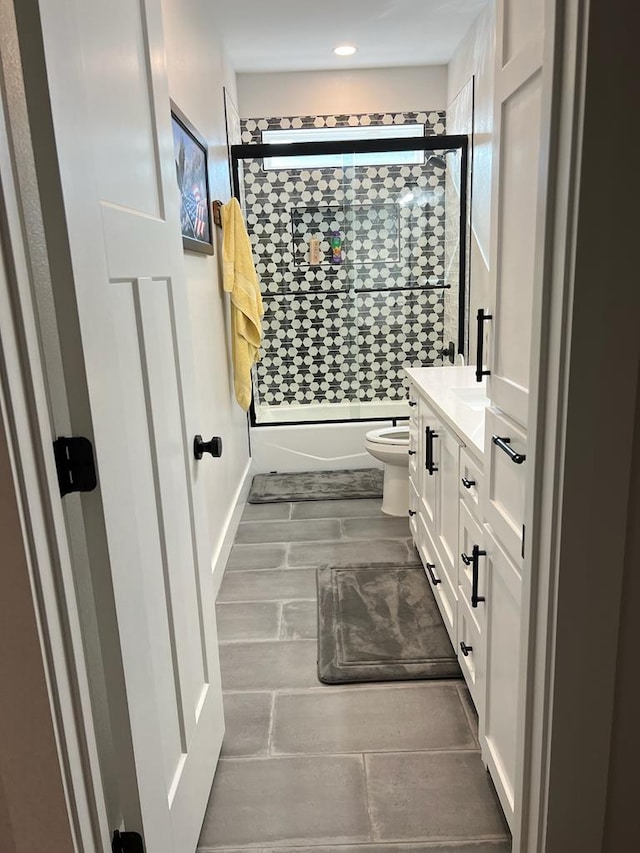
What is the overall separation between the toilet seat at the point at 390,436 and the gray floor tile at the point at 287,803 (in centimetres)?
206

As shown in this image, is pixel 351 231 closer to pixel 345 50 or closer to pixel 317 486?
pixel 345 50

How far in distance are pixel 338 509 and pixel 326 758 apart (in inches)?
82.0

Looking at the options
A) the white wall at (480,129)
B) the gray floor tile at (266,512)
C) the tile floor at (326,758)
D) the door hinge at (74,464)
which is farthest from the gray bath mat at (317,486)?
the door hinge at (74,464)

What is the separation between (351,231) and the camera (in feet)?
15.8

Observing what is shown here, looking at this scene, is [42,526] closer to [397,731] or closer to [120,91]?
[120,91]

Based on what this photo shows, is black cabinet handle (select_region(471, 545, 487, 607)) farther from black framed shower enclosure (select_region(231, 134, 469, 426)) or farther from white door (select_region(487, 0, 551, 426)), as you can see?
black framed shower enclosure (select_region(231, 134, 469, 426))

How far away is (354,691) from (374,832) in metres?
0.60

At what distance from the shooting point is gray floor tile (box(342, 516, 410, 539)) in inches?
139

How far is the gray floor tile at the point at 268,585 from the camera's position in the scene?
2.93m

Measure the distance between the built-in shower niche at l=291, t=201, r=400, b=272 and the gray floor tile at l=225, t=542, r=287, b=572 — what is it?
7.78ft

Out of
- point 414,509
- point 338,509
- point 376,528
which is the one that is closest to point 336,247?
point 338,509

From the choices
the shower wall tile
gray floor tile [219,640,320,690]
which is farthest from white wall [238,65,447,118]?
gray floor tile [219,640,320,690]

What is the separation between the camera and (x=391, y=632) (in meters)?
2.58

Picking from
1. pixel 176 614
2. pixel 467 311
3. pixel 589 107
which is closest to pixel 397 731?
pixel 176 614
